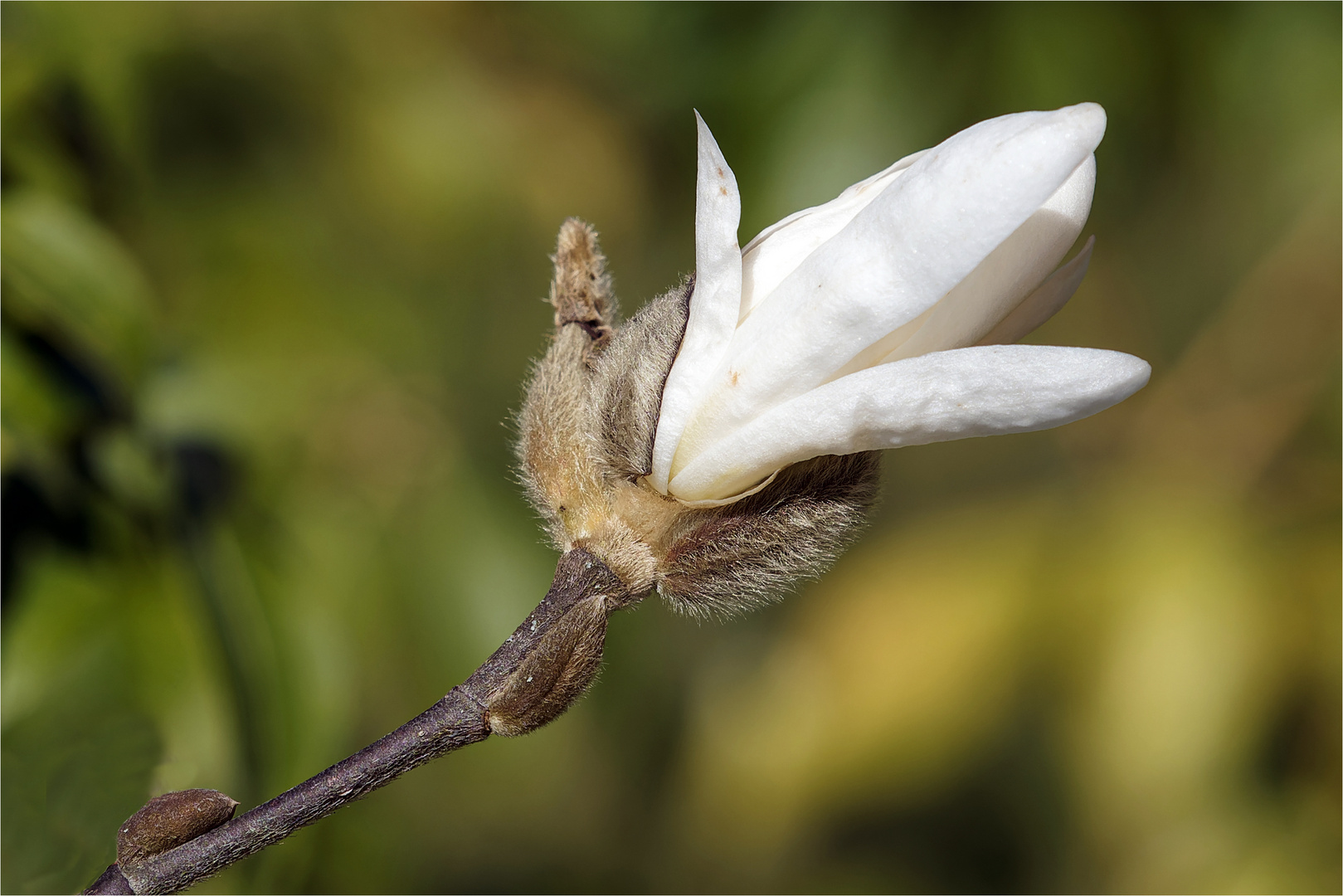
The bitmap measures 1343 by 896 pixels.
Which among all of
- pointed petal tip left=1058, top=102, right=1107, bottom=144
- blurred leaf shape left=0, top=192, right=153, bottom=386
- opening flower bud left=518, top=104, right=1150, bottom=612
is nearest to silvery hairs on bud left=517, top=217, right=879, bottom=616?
opening flower bud left=518, top=104, right=1150, bottom=612

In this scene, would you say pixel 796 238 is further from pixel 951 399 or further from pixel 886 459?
pixel 886 459

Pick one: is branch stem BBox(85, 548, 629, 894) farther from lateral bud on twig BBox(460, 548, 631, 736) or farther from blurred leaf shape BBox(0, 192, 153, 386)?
blurred leaf shape BBox(0, 192, 153, 386)

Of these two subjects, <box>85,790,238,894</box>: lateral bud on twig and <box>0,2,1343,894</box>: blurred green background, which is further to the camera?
<box>0,2,1343,894</box>: blurred green background

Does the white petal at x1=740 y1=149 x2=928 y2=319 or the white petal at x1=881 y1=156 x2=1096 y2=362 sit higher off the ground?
the white petal at x1=740 y1=149 x2=928 y2=319

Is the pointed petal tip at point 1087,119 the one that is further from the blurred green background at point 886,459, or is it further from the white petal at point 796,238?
the blurred green background at point 886,459

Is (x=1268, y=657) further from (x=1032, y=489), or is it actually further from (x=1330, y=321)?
(x=1330, y=321)

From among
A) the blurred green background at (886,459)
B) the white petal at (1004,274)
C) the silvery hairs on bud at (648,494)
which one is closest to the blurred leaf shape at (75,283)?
the blurred green background at (886,459)

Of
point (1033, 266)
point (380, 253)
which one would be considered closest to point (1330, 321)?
point (1033, 266)
